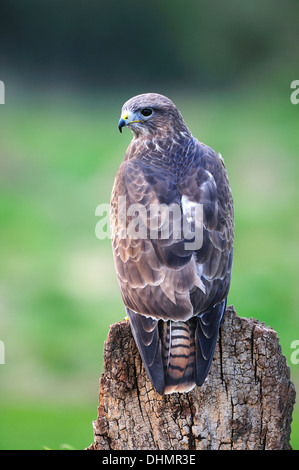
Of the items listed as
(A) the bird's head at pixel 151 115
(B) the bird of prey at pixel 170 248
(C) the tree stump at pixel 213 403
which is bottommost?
(C) the tree stump at pixel 213 403

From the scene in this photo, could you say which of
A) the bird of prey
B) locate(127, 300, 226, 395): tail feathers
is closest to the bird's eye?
the bird of prey

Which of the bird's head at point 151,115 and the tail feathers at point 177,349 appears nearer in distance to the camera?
the tail feathers at point 177,349

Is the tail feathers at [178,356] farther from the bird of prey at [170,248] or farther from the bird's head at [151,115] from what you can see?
the bird's head at [151,115]

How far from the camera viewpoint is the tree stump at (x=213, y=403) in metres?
1.65

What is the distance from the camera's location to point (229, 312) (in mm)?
1758

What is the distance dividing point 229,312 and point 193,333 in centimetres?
16

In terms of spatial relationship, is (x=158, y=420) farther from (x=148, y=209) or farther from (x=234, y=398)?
(x=148, y=209)

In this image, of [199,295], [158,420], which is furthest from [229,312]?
[158,420]

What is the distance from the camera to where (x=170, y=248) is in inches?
69.0

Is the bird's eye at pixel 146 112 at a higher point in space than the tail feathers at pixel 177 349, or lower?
higher

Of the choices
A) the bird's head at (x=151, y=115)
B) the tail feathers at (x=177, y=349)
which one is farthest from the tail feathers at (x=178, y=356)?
the bird's head at (x=151, y=115)

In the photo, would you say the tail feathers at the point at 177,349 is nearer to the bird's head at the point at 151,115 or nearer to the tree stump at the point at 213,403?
the tree stump at the point at 213,403

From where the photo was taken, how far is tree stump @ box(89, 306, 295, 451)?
1.65 meters

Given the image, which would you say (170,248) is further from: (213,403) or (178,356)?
(213,403)
